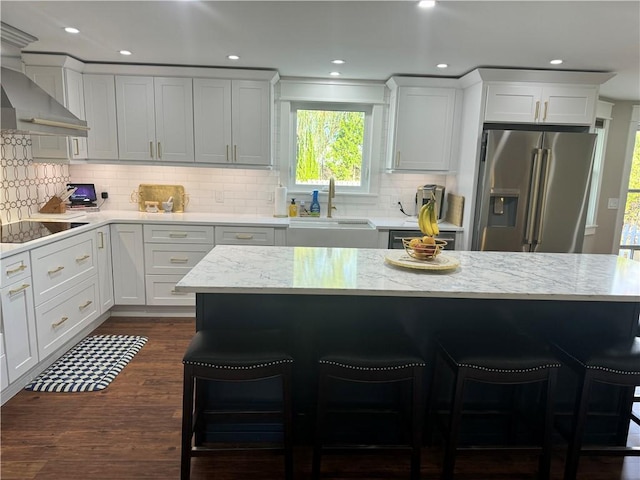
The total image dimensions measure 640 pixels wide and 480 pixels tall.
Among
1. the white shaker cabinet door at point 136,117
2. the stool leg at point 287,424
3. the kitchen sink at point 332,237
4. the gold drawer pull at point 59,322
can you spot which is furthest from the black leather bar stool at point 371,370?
the white shaker cabinet door at point 136,117

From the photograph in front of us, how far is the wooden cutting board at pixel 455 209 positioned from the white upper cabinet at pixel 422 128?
330mm

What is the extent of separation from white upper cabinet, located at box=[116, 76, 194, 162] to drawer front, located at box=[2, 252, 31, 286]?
1.73m

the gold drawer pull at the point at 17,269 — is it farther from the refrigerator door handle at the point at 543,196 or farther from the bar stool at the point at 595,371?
the refrigerator door handle at the point at 543,196

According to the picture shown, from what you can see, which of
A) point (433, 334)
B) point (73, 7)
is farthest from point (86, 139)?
point (433, 334)

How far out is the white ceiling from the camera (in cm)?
245

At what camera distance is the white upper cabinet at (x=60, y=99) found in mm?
3797

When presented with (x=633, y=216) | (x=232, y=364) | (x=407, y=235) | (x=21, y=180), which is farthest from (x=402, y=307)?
(x=633, y=216)

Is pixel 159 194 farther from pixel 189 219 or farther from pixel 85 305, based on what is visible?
pixel 85 305

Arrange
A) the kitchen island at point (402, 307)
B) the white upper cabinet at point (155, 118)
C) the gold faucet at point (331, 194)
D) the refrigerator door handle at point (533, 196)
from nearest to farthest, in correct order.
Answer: the kitchen island at point (402, 307) → the refrigerator door handle at point (533, 196) → the white upper cabinet at point (155, 118) → the gold faucet at point (331, 194)

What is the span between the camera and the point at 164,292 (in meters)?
4.15

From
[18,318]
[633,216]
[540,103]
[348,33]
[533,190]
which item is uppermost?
[348,33]

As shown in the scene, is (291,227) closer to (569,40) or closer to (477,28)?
(477,28)

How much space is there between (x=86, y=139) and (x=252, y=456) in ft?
11.2

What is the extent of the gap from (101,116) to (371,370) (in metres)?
3.72
